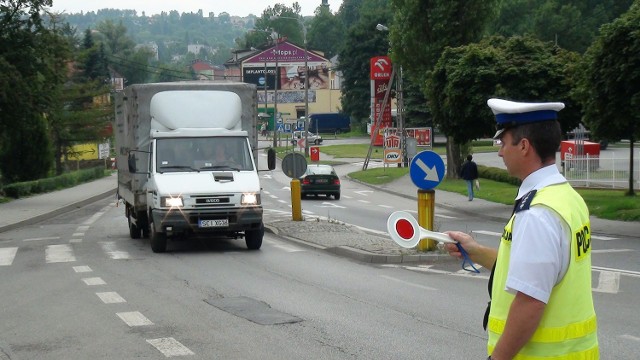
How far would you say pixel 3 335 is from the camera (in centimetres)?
1002

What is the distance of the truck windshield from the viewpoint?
19.1m

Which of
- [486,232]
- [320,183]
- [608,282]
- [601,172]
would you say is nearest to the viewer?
[608,282]

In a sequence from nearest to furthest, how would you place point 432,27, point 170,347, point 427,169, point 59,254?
point 170,347, point 427,169, point 59,254, point 432,27

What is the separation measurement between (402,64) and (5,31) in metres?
19.5

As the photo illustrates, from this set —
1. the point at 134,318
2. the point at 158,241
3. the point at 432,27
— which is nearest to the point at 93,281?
the point at 134,318

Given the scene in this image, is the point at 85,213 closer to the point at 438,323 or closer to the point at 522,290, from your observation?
the point at 438,323

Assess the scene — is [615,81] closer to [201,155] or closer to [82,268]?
[201,155]

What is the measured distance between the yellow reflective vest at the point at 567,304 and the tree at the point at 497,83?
2823 cm

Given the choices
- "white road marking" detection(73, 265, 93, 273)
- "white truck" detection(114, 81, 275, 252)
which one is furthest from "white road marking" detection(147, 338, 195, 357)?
"white truck" detection(114, 81, 275, 252)

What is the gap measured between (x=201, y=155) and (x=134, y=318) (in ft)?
27.9

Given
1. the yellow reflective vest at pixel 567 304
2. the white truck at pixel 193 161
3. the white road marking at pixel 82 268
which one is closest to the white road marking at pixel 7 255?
the white road marking at pixel 82 268

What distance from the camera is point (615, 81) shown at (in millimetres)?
24375

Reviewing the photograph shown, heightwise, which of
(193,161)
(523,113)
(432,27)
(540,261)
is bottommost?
(193,161)

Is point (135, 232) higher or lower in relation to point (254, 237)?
lower
